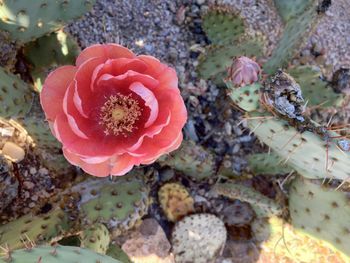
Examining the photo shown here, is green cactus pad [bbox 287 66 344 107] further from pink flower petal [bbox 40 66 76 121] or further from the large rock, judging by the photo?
pink flower petal [bbox 40 66 76 121]

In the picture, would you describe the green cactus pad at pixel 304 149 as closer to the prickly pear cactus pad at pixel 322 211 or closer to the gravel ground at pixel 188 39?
the prickly pear cactus pad at pixel 322 211

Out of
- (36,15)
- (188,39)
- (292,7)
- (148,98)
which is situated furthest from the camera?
(188,39)

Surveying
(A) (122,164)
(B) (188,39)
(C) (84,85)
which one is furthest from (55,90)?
(B) (188,39)

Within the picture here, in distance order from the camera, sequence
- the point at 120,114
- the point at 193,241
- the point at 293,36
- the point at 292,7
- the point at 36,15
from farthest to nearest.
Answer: the point at 193,241 → the point at 292,7 → the point at 293,36 → the point at 36,15 → the point at 120,114

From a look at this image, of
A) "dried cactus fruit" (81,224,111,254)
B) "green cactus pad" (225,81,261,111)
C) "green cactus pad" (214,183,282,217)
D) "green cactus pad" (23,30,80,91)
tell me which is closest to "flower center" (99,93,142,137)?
"green cactus pad" (225,81,261,111)

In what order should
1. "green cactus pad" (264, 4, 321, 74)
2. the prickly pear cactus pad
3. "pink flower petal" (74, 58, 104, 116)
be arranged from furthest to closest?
1. "green cactus pad" (264, 4, 321, 74)
2. the prickly pear cactus pad
3. "pink flower petal" (74, 58, 104, 116)

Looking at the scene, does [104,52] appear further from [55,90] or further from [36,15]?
[36,15]
